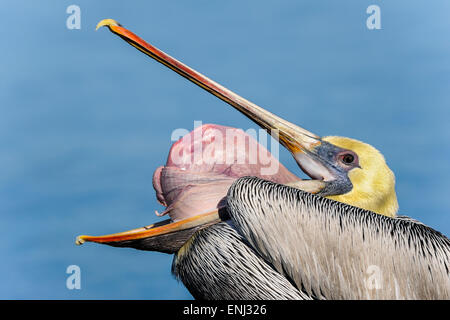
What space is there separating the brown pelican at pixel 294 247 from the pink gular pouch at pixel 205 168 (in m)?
0.03

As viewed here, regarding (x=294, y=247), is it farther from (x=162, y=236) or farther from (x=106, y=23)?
(x=106, y=23)

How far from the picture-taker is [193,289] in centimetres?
593

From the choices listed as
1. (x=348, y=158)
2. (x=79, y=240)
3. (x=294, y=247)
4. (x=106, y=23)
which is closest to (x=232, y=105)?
(x=348, y=158)

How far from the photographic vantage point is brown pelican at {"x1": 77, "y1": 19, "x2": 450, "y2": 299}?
540 centimetres

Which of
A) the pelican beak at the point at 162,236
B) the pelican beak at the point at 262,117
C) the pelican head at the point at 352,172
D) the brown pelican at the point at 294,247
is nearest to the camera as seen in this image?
the brown pelican at the point at 294,247

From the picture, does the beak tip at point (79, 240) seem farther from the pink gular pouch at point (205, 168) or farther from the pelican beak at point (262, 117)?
the pelican beak at point (262, 117)

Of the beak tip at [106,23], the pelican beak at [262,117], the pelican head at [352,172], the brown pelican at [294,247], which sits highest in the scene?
the beak tip at [106,23]

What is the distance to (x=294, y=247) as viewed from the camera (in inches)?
214

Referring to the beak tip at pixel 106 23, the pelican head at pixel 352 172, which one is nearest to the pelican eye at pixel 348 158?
the pelican head at pixel 352 172

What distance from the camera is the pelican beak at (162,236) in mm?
5797

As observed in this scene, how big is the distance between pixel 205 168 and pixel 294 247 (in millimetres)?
1057

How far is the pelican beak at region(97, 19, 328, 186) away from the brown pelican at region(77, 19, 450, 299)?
617 mm

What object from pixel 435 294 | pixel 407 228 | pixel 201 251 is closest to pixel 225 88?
pixel 201 251
